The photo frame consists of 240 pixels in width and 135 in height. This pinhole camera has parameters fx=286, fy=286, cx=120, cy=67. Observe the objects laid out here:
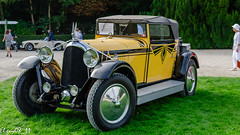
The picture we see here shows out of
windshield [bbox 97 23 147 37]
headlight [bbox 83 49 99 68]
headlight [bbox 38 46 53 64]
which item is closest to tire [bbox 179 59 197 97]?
windshield [bbox 97 23 147 37]

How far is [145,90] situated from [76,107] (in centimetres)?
163

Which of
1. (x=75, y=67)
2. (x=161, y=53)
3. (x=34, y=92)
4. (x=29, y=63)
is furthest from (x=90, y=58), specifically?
(x=161, y=53)

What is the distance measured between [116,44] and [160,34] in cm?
147

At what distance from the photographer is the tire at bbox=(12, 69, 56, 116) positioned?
5.15 m

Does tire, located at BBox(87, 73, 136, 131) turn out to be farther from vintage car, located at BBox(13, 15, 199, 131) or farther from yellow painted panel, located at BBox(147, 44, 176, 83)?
yellow painted panel, located at BBox(147, 44, 176, 83)

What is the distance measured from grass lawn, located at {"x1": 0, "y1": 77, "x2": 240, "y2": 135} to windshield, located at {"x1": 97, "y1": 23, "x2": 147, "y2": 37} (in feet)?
5.32

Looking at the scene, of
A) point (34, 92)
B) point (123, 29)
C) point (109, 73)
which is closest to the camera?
point (109, 73)

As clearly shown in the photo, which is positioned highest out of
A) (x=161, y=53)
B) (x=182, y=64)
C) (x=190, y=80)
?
(x=161, y=53)

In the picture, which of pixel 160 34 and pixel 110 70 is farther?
pixel 160 34

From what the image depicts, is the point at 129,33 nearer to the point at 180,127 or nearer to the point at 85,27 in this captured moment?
the point at 180,127

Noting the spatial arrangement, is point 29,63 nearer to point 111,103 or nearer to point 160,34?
→ point 111,103

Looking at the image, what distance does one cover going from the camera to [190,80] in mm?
7340

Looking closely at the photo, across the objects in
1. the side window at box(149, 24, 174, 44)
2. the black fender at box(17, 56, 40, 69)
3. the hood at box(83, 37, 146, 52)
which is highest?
the side window at box(149, 24, 174, 44)

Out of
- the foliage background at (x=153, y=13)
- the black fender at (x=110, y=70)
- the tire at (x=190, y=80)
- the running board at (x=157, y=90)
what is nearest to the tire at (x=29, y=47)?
the foliage background at (x=153, y=13)
